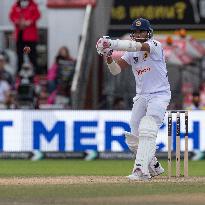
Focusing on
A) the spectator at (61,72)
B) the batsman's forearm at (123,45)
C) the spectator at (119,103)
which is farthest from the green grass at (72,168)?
the spectator at (61,72)

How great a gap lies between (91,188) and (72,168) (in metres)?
4.82

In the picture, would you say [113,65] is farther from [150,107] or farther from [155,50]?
[150,107]

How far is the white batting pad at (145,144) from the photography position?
1286 centimetres

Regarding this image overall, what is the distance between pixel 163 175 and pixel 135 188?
7.77 feet

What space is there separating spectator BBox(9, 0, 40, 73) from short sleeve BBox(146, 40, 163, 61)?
28.8 ft

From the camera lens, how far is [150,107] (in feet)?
43.0

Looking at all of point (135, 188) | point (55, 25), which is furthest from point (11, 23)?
point (135, 188)

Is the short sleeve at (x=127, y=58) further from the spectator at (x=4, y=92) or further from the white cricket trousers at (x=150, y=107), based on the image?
the spectator at (x=4, y=92)

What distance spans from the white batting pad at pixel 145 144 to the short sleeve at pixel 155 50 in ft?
2.56

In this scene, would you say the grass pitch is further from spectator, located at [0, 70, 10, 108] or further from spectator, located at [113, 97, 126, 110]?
spectator, located at [0, 70, 10, 108]

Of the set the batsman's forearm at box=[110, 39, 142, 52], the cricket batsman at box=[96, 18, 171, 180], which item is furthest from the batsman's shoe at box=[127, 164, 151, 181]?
the batsman's forearm at box=[110, 39, 142, 52]

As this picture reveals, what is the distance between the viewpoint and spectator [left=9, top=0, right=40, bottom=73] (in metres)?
21.7

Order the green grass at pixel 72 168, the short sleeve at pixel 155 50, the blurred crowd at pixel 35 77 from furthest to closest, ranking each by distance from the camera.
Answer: the blurred crowd at pixel 35 77 → the green grass at pixel 72 168 → the short sleeve at pixel 155 50

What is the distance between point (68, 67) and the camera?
2178cm
